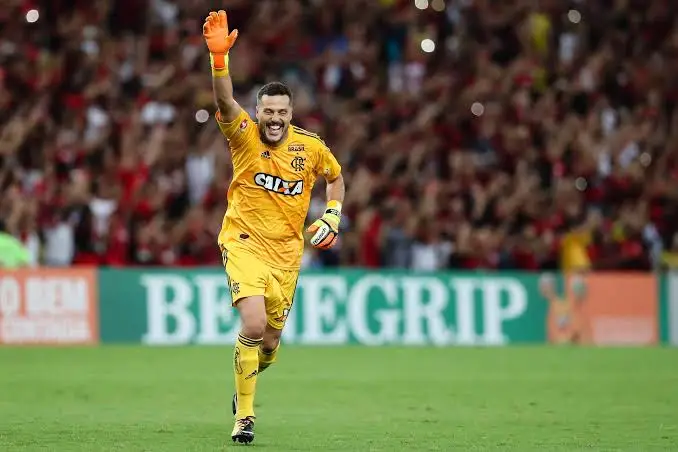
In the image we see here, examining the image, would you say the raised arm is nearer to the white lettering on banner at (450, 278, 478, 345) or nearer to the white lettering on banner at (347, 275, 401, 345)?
the white lettering on banner at (347, 275, 401, 345)

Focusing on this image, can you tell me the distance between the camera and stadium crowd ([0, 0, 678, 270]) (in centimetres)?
2152

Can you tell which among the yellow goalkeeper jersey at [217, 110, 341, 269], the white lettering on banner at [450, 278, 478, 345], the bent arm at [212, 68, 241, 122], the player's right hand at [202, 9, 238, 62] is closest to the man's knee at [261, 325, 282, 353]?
the yellow goalkeeper jersey at [217, 110, 341, 269]

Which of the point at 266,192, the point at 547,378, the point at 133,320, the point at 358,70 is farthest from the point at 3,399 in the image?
the point at 358,70

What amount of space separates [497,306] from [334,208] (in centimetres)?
1160

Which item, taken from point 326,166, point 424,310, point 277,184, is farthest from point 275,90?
point 424,310

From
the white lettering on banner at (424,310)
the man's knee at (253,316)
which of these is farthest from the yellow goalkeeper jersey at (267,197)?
the white lettering on banner at (424,310)

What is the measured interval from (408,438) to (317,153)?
7.50 ft

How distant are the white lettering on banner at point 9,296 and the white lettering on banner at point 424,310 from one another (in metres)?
5.93

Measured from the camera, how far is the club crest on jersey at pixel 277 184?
9.84 m

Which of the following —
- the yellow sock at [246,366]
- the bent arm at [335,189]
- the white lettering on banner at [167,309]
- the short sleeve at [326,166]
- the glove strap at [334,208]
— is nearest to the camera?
the yellow sock at [246,366]

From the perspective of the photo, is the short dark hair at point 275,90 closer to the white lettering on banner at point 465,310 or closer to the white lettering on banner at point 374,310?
the white lettering on banner at point 374,310

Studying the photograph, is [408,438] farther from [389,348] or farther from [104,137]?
[104,137]

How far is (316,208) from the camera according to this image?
21.5 metres

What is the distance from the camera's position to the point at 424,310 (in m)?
21.2
